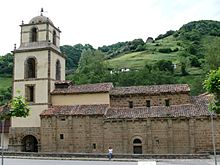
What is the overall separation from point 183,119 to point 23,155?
59.9 feet

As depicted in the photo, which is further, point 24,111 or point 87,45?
point 87,45

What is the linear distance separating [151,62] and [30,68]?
2373 inches

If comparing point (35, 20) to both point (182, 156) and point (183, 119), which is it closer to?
point (183, 119)

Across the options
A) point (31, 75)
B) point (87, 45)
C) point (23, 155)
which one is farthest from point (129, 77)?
point (87, 45)

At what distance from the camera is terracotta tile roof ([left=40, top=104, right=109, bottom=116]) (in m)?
37.4

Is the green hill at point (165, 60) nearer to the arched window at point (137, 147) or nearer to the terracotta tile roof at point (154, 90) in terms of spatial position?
the terracotta tile roof at point (154, 90)

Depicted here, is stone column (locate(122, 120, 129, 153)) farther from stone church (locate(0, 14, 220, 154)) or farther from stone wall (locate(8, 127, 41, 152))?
stone wall (locate(8, 127, 41, 152))

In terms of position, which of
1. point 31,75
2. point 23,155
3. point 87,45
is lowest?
point 23,155

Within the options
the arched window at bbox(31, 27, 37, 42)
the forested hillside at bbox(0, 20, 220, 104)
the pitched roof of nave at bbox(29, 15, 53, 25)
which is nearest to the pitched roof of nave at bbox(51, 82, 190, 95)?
the arched window at bbox(31, 27, 37, 42)

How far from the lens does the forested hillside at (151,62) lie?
65062 millimetres

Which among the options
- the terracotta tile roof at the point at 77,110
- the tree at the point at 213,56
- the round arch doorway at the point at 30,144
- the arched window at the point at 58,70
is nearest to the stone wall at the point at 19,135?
the round arch doorway at the point at 30,144

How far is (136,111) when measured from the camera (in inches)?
1473

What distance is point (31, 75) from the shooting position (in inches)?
1662

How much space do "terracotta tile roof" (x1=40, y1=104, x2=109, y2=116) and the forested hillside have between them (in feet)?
39.8
